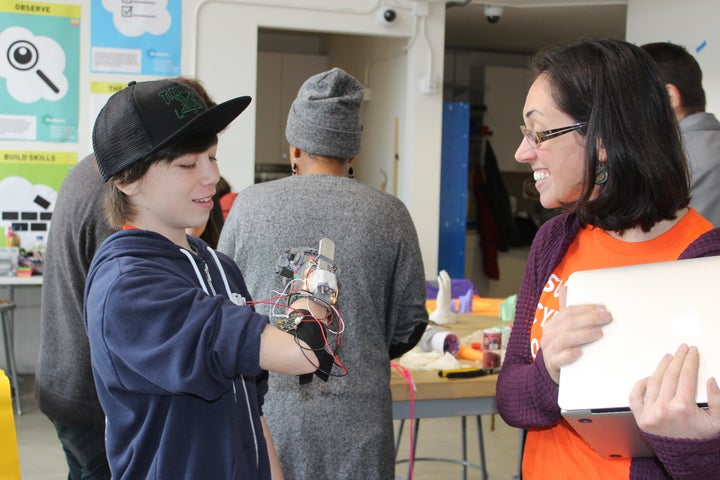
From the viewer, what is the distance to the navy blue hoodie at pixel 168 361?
1.16 m

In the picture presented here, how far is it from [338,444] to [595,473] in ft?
2.85

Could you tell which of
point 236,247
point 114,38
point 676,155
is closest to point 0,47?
point 114,38

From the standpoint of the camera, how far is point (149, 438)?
4.09 feet

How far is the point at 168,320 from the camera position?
1.17 metres

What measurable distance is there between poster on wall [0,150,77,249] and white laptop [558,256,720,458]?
16.2ft

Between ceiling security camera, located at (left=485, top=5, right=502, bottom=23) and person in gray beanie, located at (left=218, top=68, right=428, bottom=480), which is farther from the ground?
ceiling security camera, located at (left=485, top=5, right=502, bottom=23)

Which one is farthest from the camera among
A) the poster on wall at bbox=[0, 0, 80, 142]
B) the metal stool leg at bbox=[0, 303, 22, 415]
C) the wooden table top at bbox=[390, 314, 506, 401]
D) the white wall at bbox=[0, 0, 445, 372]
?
the white wall at bbox=[0, 0, 445, 372]

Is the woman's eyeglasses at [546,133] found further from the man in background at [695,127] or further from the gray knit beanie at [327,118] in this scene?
the man in background at [695,127]

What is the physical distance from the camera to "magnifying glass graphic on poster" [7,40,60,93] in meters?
5.19

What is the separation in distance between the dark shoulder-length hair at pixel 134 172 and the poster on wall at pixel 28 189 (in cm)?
429

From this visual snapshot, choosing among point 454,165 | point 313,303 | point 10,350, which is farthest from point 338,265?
point 454,165

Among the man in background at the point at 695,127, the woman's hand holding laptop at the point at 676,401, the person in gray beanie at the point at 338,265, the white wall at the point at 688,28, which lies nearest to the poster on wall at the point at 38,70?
the person in gray beanie at the point at 338,265

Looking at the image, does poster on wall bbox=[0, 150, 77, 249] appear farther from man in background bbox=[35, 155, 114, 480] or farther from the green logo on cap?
the green logo on cap

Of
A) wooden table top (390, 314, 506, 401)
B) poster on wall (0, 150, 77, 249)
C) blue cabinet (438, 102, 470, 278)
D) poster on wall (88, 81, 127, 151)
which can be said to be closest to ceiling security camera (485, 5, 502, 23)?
blue cabinet (438, 102, 470, 278)
